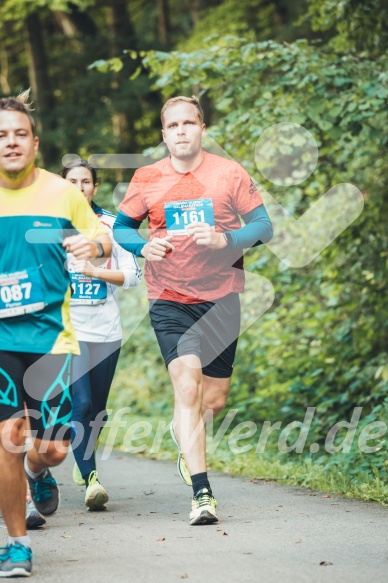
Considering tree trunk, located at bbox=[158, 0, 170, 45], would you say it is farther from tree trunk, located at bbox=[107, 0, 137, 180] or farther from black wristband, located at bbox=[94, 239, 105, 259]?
black wristband, located at bbox=[94, 239, 105, 259]

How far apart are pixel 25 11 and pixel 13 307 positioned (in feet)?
64.2

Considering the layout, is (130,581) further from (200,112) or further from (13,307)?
(200,112)

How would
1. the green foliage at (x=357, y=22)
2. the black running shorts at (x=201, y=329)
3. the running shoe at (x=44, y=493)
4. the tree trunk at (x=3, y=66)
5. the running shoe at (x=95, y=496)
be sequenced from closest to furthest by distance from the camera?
the black running shorts at (x=201, y=329) → the running shoe at (x=44, y=493) → the running shoe at (x=95, y=496) → the green foliage at (x=357, y=22) → the tree trunk at (x=3, y=66)

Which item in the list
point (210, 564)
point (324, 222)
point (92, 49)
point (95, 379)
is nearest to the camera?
point (210, 564)

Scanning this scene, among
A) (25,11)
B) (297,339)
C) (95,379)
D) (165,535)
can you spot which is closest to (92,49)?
(25,11)

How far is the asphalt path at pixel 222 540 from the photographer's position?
4629 millimetres

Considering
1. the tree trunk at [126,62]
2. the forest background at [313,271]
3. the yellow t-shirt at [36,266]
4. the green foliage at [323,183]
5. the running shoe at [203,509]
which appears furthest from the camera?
the tree trunk at [126,62]

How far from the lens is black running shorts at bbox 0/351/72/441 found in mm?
4902

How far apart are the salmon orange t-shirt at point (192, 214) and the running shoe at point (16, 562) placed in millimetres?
2157

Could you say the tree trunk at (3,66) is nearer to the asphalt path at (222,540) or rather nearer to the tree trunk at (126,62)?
the tree trunk at (126,62)

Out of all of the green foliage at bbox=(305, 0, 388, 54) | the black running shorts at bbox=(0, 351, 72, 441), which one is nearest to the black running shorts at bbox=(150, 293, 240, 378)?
the black running shorts at bbox=(0, 351, 72, 441)

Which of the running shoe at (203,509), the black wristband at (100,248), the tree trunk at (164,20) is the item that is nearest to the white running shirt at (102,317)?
the running shoe at (203,509)

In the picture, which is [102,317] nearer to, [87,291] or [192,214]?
[87,291]

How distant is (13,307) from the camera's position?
4.87 metres
